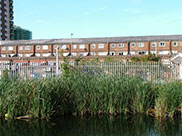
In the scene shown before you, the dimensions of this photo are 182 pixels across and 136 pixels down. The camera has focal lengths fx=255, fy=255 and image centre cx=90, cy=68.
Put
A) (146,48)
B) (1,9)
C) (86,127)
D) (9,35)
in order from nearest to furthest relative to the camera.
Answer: (86,127), (146,48), (1,9), (9,35)

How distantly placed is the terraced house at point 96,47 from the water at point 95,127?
34548 mm

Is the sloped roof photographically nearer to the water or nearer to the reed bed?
the reed bed

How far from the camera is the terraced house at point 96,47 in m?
44.9

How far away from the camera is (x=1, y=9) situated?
69000 mm

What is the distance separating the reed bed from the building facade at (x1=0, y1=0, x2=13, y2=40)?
6485cm

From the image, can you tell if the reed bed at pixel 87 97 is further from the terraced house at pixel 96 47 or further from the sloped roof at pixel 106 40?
the sloped roof at pixel 106 40

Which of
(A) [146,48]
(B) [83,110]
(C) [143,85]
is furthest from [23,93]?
(A) [146,48]

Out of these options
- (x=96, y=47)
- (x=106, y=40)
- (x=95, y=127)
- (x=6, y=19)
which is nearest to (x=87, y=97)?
(x=95, y=127)

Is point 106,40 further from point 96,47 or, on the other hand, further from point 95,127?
point 95,127

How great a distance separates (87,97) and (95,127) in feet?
4.15

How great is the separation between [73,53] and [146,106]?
40865 millimetres

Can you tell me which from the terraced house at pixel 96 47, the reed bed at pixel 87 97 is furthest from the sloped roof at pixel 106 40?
the reed bed at pixel 87 97

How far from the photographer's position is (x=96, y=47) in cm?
4825

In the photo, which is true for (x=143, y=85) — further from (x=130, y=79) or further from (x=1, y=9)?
(x=1, y=9)
